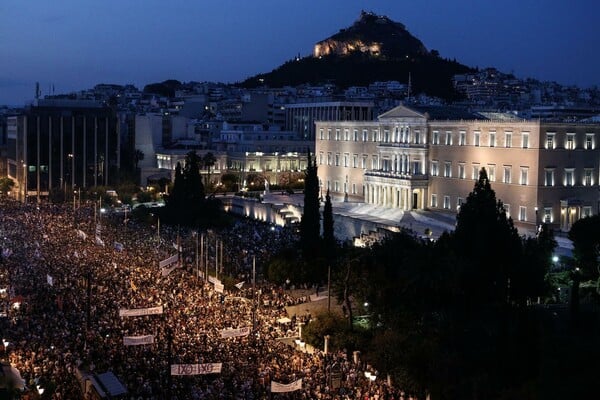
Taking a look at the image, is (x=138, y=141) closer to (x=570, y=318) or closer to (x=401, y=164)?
(x=401, y=164)

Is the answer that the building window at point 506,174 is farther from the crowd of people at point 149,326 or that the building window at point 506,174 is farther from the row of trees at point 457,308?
the row of trees at point 457,308

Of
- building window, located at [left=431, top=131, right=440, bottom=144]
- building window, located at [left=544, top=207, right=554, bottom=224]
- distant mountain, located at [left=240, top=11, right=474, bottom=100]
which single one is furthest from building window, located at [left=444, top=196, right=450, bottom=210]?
distant mountain, located at [left=240, top=11, right=474, bottom=100]

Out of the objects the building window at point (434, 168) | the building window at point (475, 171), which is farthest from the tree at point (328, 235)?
the building window at point (434, 168)

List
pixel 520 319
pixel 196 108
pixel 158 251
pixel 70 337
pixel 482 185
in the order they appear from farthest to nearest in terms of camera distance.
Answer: pixel 196 108 < pixel 158 251 < pixel 482 185 < pixel 70 337 < pixel 520 319

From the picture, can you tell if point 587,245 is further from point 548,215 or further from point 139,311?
point 139,311

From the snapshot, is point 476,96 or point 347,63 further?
point 347,63

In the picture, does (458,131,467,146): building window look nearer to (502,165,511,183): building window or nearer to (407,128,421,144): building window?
(407,128,421,144): building window

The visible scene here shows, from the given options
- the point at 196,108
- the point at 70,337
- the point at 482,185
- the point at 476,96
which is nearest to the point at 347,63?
the point at 476,96
